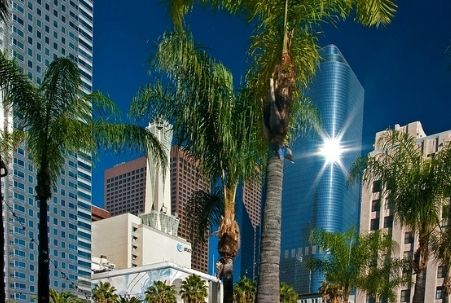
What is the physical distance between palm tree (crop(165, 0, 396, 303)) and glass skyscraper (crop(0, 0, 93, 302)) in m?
115

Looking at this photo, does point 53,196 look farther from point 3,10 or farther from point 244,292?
point 3,10

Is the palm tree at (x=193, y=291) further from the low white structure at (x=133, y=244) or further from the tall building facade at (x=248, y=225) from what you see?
the low white structure at (x=133, y=244)

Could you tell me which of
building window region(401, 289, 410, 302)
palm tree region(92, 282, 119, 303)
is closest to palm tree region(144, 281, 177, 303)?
palm tree region(92, 282, 119, 303)

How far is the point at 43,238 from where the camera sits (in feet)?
49.6

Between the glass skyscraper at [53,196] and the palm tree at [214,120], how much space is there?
4403 inches

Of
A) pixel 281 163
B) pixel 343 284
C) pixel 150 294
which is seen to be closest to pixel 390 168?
pixel 281 163

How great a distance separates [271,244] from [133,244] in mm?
144728

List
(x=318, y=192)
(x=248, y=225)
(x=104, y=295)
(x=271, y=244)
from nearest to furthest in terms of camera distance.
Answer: (x=271, y=244) < (x=104, y=295) < (x=248, y=225) < (x=318, y=192)

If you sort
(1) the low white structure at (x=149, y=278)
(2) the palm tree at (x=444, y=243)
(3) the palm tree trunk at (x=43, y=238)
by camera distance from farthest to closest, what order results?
(1) the low white structure at (x=149, y=278) < (2) the palm tree at (x=444, y=243) < (3) the palm tree trunk at (x=43, y=238)

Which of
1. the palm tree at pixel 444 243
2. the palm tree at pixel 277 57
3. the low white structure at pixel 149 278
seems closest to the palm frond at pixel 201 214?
the palm tree at pixel 277 57

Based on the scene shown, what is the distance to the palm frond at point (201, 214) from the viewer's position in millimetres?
16641

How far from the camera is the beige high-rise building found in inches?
2463

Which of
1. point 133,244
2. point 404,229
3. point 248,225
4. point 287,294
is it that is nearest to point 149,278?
point 133,244

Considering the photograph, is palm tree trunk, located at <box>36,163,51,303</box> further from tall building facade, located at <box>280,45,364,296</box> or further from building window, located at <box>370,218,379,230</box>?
tall building facade, located at <box>280,45,364,296</box>
